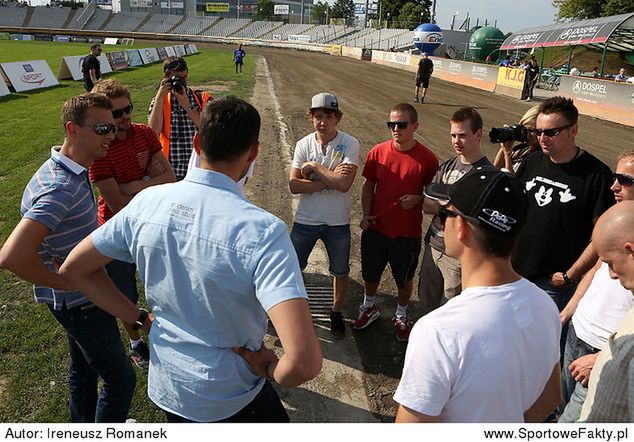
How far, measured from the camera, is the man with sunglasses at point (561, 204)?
128 inches

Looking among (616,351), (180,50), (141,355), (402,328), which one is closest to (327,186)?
(402,328)

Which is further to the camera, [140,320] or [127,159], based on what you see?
[127,159]

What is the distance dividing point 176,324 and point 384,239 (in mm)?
2727

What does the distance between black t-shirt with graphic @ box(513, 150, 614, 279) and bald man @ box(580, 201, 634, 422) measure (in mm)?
1331

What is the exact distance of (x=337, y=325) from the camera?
4.32 m

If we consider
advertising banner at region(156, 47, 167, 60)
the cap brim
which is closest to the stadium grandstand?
advertising banner at region(156, 47, 167, 60)

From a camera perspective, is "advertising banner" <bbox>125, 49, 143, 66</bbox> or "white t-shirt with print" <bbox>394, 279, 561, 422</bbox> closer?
"white t-shirt with print" <bbox>394, 279, 561, 422</bbox>

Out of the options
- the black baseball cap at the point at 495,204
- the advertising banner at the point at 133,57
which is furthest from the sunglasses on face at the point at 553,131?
the advertising banner at the point at 133,57

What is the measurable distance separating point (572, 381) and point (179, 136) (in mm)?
3998

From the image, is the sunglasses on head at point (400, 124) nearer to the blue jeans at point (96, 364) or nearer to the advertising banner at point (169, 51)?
the blue jeans at point (96, 364)

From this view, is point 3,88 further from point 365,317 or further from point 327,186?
point 365,317

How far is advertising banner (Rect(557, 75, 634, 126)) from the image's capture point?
1656 centimetres

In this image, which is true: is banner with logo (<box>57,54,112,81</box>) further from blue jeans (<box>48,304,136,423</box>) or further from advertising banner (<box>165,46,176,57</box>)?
blue jeans (<box>48,304,136,423</box>)

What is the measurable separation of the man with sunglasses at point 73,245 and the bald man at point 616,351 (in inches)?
101
